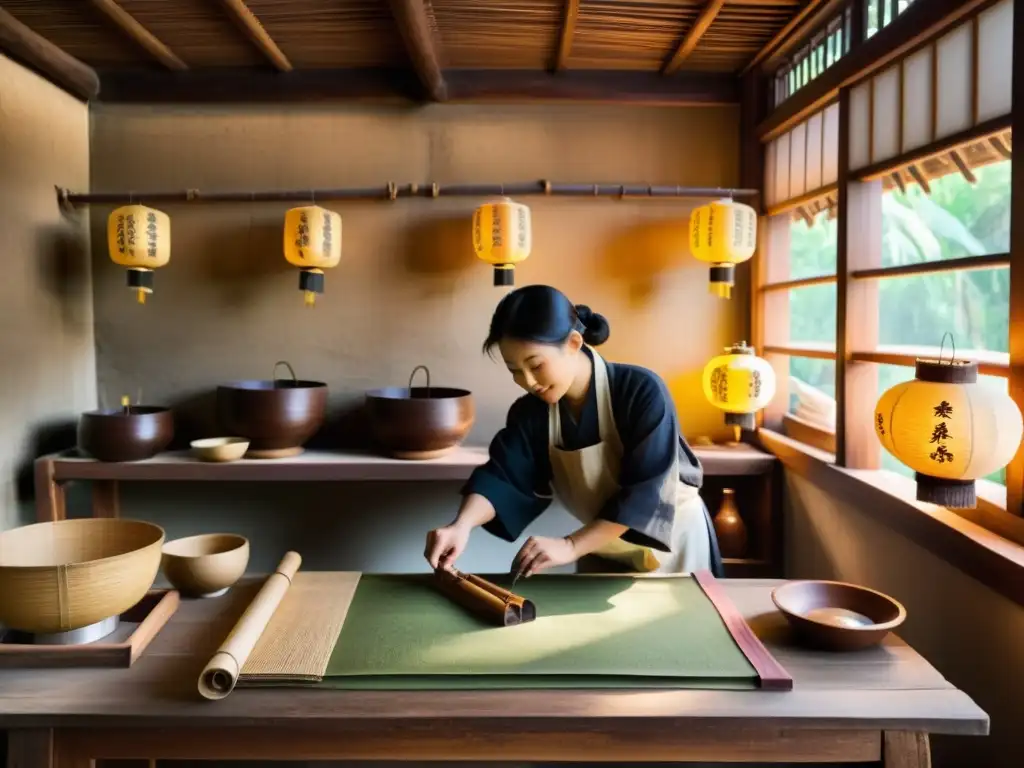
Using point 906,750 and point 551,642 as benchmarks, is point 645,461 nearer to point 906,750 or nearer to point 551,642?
point 551,642

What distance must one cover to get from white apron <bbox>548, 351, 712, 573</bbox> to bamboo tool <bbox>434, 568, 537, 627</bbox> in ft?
1.77

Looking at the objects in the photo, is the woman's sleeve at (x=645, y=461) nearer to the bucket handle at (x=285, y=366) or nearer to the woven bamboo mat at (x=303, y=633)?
the woven bamboo mat at (x=303, y=633)

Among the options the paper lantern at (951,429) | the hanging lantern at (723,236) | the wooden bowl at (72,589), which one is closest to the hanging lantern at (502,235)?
the hanging lantern at (723,236)

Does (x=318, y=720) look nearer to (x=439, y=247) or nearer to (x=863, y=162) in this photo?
(x=863, y=162)

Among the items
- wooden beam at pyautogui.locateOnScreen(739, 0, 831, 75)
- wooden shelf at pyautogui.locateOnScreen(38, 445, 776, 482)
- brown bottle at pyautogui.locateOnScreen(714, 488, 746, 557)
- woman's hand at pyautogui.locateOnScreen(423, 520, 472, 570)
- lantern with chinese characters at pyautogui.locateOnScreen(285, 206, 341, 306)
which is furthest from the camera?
brown bottle at pyautogui.locateOnScreen(714, 488, 746, 557)

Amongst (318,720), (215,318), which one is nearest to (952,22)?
(318,720)

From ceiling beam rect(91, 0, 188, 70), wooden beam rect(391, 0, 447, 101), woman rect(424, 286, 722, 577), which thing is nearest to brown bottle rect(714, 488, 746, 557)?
woman rect(424, 286, 722, 577)

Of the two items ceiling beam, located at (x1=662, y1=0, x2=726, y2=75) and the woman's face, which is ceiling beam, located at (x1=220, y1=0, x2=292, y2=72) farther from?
the woman's face

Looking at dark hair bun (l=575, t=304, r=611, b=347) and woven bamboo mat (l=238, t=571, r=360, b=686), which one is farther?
dark hair bun (l=575, t=304, r=611, b=347)

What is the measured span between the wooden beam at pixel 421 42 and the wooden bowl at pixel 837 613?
8.04 feet

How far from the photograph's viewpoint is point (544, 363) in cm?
198

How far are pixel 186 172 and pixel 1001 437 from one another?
3.84 metres

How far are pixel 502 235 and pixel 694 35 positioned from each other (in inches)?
48.1

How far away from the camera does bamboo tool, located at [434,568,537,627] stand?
5.35 ft
